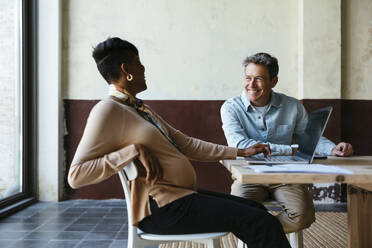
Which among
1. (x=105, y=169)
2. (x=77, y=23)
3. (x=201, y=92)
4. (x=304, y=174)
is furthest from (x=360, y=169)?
(x=77, y=23)

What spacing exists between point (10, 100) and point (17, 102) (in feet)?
0.46

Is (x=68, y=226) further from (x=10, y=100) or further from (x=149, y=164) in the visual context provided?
(x=149, y=164)

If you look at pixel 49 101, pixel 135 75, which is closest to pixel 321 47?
pixel 135 75

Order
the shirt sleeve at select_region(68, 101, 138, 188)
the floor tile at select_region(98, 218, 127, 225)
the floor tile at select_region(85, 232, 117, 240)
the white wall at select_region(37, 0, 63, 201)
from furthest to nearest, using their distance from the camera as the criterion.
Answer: the white wall at select_region(37, 0, 63, 201) < the floor tile at select_region(98, 218, 127, 225) < the floor tile at select_region(85, 232, 117, 240) < the shirt sleeve at select_region(68, 101, 138, 188)

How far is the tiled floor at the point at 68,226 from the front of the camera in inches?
107

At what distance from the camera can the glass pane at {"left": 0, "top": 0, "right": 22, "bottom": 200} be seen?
3604 millimetres

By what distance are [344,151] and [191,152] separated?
88cm

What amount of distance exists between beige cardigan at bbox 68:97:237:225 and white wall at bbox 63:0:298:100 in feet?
8.61

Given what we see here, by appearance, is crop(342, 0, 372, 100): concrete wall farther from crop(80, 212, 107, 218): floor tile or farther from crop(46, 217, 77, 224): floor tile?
crop(46, 217, 77, 224): floor tile

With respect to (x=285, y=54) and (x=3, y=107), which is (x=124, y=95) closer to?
(x=3, y=107)

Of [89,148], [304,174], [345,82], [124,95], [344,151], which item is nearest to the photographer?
[304,174]

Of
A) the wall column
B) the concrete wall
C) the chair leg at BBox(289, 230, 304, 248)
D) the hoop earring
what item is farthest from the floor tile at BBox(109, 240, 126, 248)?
the concrete wall

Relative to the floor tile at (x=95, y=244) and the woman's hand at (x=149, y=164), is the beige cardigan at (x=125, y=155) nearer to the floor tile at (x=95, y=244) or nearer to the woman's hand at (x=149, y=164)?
the woman's hand at (x=149, y=164)

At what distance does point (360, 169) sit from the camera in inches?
52.7
